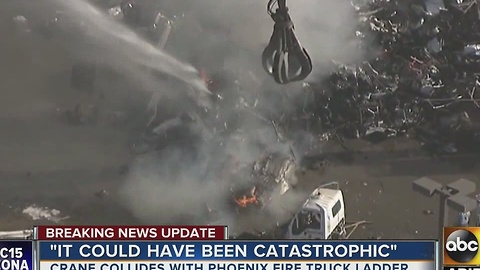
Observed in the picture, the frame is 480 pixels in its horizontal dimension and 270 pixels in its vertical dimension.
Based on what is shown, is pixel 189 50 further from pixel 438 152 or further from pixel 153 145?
pixel 438 152

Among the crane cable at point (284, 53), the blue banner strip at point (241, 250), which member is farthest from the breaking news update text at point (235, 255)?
the crane cable at point (284, 53)

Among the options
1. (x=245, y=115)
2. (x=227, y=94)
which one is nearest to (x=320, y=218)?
(x=245, y=115)

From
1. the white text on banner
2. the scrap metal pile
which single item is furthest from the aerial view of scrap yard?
the white text on banner

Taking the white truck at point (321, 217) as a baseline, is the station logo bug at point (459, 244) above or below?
below

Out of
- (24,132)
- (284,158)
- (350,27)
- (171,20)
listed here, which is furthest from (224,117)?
(24,132)

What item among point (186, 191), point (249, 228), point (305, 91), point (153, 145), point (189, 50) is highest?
point (189, 50)

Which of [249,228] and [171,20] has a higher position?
[171,20]

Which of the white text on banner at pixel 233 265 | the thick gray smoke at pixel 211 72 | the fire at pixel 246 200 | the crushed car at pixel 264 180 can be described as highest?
the thick gray smoke at pixel 211 72

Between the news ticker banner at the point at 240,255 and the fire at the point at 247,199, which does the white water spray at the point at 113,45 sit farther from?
the news ticker banner at the point at 240,255
